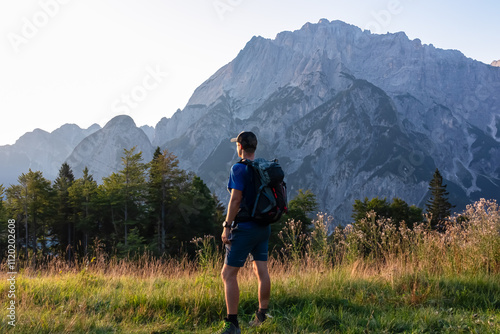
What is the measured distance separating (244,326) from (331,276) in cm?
222

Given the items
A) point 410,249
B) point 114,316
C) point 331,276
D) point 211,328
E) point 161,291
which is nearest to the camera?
point 211,328

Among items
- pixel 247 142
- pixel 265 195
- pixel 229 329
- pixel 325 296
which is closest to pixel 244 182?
pixel 265 195

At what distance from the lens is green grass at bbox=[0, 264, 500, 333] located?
12.9 ft

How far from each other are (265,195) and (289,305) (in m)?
1.86

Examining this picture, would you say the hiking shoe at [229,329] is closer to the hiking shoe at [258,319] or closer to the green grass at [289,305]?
the green grass at [289,305]

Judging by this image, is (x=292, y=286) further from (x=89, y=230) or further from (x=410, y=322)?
(x=89, y=230)

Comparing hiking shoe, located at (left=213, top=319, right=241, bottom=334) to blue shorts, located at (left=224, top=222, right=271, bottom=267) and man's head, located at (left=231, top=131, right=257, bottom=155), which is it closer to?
blue shorts, located at (left=224, top=222, right=271, bottom=267)

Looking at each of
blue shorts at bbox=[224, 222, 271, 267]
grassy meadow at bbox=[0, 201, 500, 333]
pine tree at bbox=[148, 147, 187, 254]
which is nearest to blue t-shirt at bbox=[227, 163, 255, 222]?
blue shorts at bbox=[224, 222, 271, 267]

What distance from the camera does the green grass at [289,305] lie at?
3928 mm

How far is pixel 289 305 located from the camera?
15.5 feet

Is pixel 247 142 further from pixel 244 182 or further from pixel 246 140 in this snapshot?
pixel 244 182

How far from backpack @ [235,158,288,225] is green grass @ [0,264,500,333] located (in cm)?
134

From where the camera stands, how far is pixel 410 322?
4047mm

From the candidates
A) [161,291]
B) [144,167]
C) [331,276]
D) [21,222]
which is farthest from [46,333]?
[21,222]
